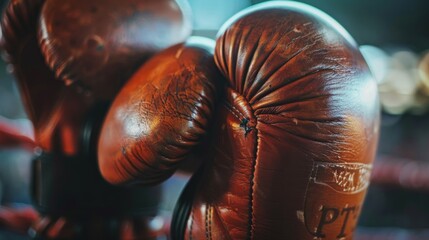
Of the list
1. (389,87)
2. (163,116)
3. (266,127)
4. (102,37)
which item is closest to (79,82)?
(102,37)

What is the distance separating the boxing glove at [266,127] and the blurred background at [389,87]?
7.67 ft

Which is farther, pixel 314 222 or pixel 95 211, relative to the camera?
pixel 95 211

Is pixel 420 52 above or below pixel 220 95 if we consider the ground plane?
below

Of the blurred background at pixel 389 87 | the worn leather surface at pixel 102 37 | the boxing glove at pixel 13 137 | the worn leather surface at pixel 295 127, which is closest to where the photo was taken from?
the worn leather surface at pixel 295 127

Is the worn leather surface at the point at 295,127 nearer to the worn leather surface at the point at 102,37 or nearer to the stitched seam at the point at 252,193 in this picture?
the stitched seam at the point at 252,193

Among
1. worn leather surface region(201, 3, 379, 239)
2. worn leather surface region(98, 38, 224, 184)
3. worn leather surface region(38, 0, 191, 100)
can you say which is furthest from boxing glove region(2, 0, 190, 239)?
worn leather surface region(201, 3, 379, 239)

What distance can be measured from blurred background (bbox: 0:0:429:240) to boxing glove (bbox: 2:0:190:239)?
73.2 inches

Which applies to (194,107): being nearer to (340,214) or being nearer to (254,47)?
(254,47)

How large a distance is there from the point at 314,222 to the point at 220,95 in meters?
0.26

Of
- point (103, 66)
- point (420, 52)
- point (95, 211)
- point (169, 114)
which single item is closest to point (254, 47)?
point (169, 114)

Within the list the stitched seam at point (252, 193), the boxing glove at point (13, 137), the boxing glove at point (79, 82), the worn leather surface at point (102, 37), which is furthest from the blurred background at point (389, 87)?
the stitched seam at point (252, 193)

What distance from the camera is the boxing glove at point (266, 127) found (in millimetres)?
744

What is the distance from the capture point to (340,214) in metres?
0.78

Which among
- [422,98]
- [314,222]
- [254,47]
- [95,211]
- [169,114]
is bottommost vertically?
[422,98]
